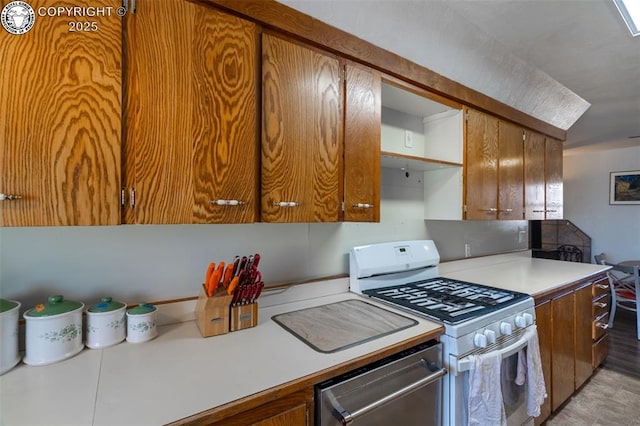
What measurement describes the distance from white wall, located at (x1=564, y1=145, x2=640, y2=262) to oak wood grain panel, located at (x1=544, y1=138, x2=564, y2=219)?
2.98m

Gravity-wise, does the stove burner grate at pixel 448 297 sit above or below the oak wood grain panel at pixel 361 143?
below

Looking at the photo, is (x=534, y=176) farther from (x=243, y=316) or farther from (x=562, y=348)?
(x=243, y=316)

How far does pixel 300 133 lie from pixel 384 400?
1.03 m

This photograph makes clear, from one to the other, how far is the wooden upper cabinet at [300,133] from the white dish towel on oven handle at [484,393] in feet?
2.84

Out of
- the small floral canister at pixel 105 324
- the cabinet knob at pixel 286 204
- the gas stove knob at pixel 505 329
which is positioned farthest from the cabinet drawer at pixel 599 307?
the small floral canister at pixel 105 324

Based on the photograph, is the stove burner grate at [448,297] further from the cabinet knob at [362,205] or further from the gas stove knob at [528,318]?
the cabinet knob at [362,205]

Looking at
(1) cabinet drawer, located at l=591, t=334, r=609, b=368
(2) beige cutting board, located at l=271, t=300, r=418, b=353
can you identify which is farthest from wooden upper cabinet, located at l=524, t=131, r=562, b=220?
(2) beige cutting board, located at l=271, t=300, r=418, b=353

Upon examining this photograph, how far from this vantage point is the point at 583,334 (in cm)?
212

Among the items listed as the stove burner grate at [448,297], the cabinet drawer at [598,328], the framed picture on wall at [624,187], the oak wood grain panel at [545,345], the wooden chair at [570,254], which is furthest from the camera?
the wooden chair at [570,254]

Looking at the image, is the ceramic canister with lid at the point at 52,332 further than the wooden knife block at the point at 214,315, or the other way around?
the wooden knife block at the point at 214,315

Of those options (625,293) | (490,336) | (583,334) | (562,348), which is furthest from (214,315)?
(625,293)

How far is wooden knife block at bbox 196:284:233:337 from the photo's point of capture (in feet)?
3.46

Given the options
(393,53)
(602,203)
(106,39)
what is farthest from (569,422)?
(602,203)

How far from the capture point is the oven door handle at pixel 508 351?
1.16 m
